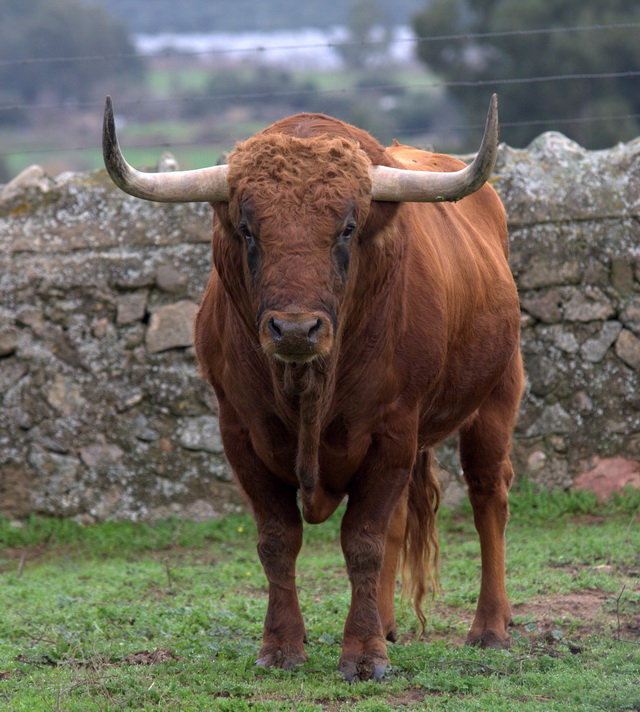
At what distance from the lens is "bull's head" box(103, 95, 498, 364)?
3590 mm

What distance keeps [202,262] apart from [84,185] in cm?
94

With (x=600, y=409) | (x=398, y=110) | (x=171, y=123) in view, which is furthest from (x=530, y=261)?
(x=171, y=123)

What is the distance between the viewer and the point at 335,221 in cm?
374

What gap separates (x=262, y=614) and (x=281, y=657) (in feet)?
3.20

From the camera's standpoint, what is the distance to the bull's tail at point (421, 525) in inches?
207

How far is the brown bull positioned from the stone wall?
96.7 inches

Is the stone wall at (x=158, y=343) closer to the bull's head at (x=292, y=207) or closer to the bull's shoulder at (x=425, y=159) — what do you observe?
the bull's shoulder at (x=425, y=159)

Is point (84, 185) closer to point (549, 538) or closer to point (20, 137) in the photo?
point (549, 538)

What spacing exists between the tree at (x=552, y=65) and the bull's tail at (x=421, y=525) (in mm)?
16517

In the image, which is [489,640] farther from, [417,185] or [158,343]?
[158,343]

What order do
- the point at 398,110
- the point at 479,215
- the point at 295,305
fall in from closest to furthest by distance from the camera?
1. the point at 295,305
2. the point at 479,215
3. the point at 398,110

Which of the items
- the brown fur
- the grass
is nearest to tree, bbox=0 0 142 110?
the grass

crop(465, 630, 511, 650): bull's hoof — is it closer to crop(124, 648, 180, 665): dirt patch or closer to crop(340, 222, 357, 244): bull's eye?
crop(124, 648, 180, 665): dirt patch

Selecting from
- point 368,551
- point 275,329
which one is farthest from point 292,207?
point 368,551
